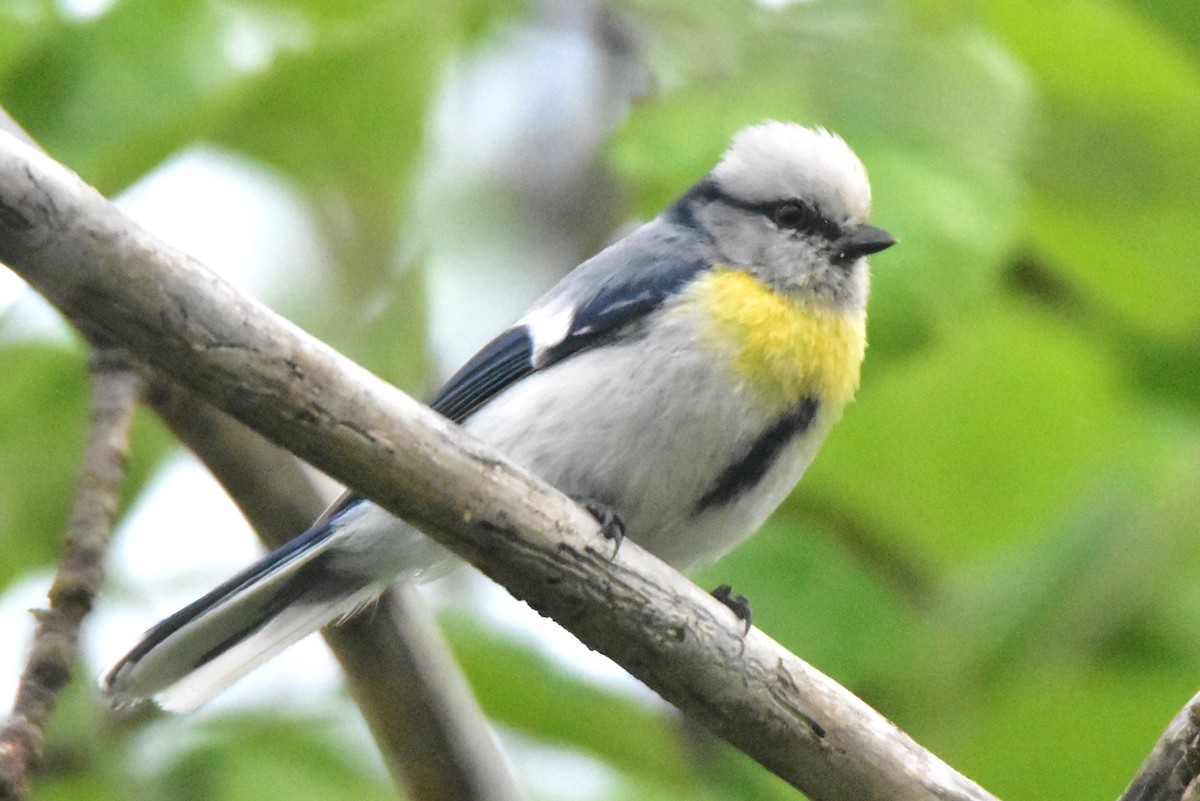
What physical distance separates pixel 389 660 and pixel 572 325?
66 centimetres

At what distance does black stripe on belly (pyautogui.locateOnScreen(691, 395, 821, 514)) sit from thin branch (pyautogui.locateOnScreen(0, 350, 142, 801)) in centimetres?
94

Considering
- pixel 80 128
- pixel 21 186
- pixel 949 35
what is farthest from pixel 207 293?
pixel 949 35

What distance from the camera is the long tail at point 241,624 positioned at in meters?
2.16

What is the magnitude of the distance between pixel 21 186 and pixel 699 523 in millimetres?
1333

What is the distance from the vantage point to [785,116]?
89.9 inches

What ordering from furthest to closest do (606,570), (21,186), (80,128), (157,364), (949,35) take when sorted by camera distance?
(949,35) → (80,128) → (606,570) → (157,364) → (21,186)

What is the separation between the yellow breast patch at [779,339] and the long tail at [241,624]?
719 mm

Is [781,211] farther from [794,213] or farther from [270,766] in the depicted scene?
[270,766]

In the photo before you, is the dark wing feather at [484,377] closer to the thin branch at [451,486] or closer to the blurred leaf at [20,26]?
the thin branch at [451,486]

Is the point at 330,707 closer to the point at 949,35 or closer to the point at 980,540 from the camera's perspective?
the point at 980,540

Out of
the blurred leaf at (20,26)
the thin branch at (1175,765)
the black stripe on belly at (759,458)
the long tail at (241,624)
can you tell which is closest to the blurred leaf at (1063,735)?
the thin branch at (1175,765)

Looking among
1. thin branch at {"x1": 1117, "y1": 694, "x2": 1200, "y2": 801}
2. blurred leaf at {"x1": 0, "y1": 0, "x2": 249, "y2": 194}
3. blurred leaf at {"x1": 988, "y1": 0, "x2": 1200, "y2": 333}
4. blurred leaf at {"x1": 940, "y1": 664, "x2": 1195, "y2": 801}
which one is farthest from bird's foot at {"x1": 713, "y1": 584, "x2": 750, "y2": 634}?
blurred leaf at {"x1": 0, "y1": 0, "x2": 249, "y2": 194}

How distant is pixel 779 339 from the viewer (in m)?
2.43

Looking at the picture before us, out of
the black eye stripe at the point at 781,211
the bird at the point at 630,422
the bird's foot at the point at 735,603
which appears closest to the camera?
the bird's foot at the point at 735,603
